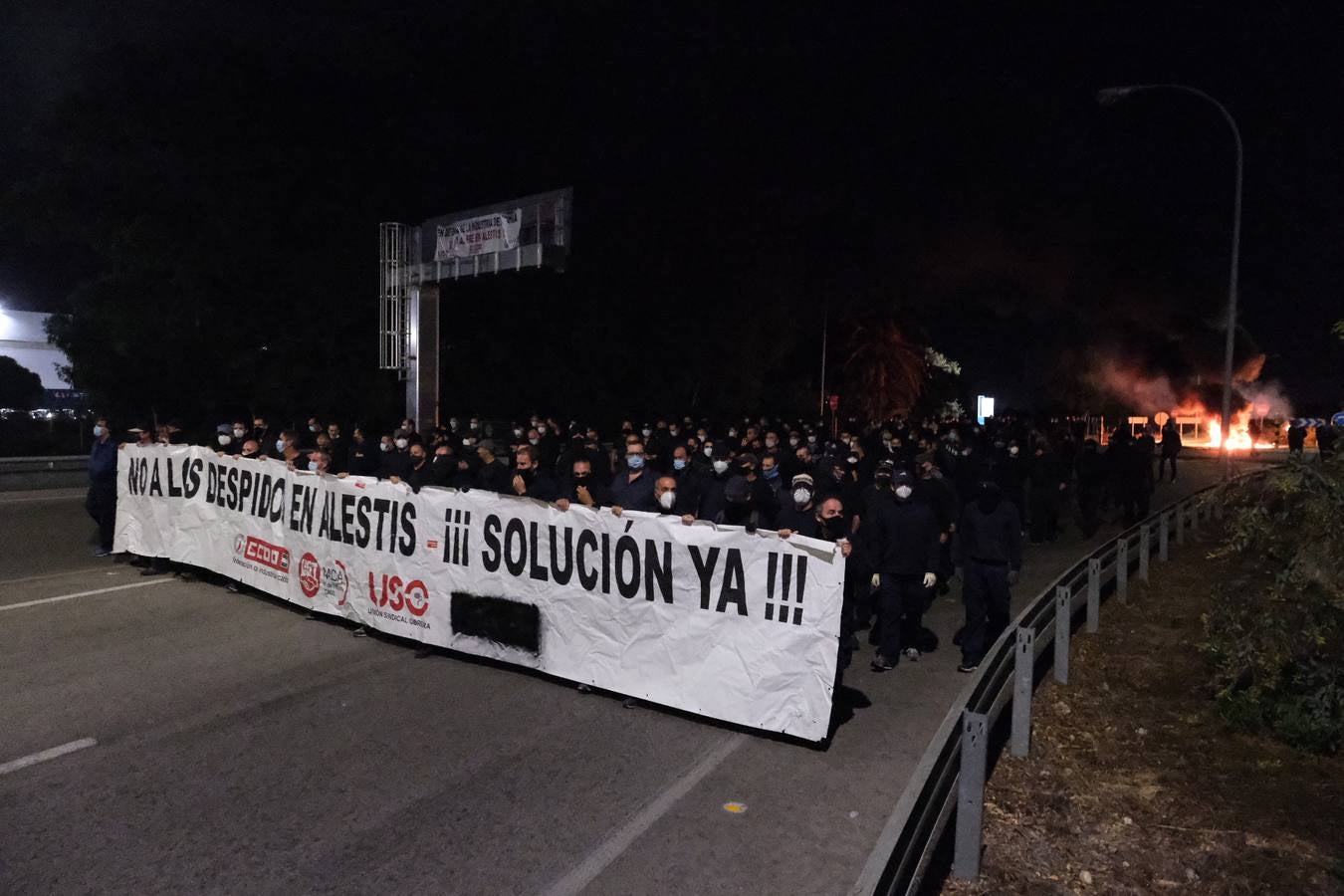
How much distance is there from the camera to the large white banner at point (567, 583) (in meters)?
6.13

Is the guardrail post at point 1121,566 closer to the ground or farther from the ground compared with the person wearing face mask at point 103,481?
closer to the ground

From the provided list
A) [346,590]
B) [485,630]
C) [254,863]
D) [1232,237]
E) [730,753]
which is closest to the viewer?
[254,863]

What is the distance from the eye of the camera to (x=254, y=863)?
14.6 feet

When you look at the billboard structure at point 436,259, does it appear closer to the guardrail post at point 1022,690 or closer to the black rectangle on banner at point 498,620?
the black rectangle on banner at point 498,620

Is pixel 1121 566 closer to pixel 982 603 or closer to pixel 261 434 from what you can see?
pixel 982 603

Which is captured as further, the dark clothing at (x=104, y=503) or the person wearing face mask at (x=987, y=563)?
the dark clothing at (x=104, y=503)

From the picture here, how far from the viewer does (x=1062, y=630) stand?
7.43 m

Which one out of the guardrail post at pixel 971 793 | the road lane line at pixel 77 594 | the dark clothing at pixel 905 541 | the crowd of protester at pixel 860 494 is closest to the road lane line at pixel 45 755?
the crowd of protester at pixel 860 494

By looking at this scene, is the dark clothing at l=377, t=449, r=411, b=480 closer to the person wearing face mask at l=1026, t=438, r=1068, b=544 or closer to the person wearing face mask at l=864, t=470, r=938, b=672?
the person wearing face mask at l=864, t=470, r=938, b=672

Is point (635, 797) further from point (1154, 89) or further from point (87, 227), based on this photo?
point (87, 227)

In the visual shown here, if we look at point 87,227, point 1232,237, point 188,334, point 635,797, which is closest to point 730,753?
point 635,797

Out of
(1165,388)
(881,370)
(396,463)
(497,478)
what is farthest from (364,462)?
(1165,388)

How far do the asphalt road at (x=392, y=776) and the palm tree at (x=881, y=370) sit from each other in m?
49.9

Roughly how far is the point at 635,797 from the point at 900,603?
11.6 feet
